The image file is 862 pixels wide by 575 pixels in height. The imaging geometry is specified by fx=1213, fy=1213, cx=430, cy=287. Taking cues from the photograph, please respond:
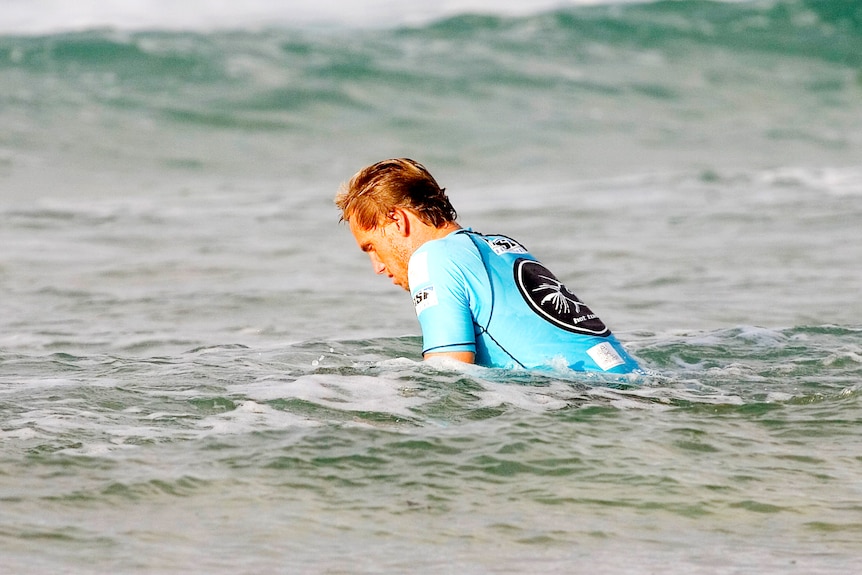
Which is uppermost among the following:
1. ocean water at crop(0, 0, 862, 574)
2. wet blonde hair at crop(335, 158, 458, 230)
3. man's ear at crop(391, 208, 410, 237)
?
wet blonde hair at crop(335, 158, 458, 230)

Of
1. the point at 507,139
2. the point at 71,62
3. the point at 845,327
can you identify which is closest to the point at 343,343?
the point at 845,327

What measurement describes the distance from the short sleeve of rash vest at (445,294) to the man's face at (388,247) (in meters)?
0.15

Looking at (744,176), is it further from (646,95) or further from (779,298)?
(779,298)

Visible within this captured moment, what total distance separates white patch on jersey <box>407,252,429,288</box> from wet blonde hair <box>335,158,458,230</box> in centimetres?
20

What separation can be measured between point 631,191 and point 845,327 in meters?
7.14

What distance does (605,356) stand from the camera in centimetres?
517

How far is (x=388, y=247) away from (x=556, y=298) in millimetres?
752

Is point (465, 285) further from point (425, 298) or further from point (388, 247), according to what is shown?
point (388, 247)

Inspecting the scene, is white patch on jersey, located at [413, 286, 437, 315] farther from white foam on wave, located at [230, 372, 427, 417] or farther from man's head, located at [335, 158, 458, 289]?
white foam on wave, located at [230, 372, 427, 417]

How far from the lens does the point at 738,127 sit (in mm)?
18828

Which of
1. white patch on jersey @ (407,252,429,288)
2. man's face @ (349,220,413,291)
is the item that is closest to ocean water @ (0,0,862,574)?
white patch on jersey @ (407,252,429,288)

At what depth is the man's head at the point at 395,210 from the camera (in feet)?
16.9

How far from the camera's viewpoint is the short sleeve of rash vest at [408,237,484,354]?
4.95 meters

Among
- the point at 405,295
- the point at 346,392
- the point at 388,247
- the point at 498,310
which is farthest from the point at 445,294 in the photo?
the point at 405,295
